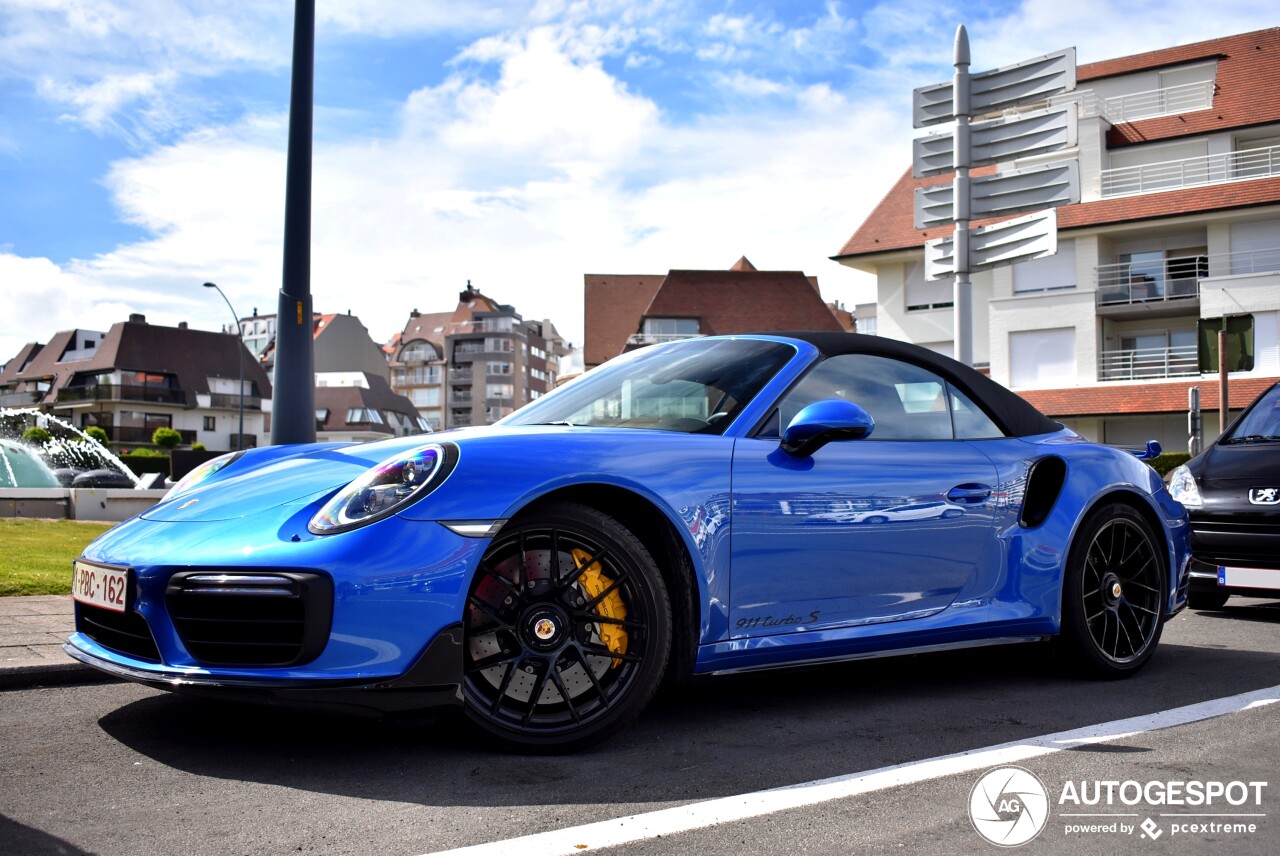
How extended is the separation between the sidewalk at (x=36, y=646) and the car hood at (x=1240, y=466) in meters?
6.26

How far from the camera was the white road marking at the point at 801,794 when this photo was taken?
2664 mm

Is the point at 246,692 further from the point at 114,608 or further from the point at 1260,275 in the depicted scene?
the point at 1260,275

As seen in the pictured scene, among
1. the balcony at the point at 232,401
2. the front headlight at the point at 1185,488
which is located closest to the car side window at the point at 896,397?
the front headlight at the point at 1185,488

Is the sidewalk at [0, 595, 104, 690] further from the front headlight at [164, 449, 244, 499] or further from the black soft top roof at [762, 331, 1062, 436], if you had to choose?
the black soft top roof at [762, 331, 1062, 436]

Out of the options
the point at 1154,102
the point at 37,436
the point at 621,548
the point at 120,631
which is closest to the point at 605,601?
the point at 621,548

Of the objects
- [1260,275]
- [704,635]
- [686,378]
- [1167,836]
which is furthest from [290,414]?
[1260,275]

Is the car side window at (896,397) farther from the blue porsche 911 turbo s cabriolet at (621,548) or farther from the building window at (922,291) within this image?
the building window at (922,291)

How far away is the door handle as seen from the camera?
4.36 meters

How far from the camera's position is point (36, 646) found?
Answer: 4.91 metres

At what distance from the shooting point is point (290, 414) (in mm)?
8156

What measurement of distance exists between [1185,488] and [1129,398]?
31983 millimetres

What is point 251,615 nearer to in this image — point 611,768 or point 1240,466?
point 611,768

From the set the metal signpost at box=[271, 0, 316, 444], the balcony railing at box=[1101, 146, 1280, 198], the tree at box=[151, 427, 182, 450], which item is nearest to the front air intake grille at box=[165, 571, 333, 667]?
the metal signpost at box=[271, 0, 316, 444]

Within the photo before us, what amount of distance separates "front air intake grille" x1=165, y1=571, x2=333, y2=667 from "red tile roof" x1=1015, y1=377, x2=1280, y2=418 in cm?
3555
